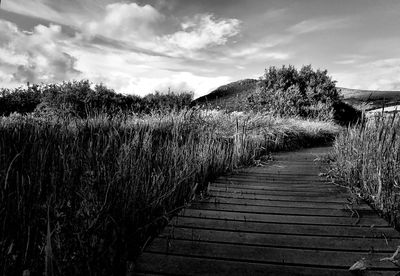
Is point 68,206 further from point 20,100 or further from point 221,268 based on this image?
point 20,100

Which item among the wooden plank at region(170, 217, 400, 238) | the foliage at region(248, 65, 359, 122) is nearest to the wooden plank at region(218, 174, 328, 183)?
the wooden plank at region(170, 217, 400, 238)

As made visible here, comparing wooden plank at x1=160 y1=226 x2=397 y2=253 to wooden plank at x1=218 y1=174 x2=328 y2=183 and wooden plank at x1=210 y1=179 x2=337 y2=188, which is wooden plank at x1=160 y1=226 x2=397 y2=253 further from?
wooden plank at x1=218 y1=174 x2=328 y2=183

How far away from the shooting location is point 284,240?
7.42 ft

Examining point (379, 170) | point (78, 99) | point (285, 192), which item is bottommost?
point (285, 192)

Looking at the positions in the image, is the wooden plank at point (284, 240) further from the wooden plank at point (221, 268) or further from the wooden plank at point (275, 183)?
the wooden plank at point (275, 183)

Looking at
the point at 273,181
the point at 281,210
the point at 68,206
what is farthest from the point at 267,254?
the point at 273,181

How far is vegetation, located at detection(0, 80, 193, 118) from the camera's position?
35.6ft

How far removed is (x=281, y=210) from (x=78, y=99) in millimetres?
9779

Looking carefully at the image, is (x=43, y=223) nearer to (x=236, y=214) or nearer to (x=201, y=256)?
(x=201, y=256)

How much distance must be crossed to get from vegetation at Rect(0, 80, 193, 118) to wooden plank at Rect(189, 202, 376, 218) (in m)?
6.40

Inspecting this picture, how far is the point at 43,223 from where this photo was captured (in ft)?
5.77

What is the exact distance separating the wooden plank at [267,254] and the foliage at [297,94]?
1223cm

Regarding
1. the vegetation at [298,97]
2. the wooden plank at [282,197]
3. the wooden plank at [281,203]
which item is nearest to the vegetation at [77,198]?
the wooden plank at [281,203]

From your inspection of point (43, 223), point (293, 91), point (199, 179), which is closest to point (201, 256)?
point (43, 223)
